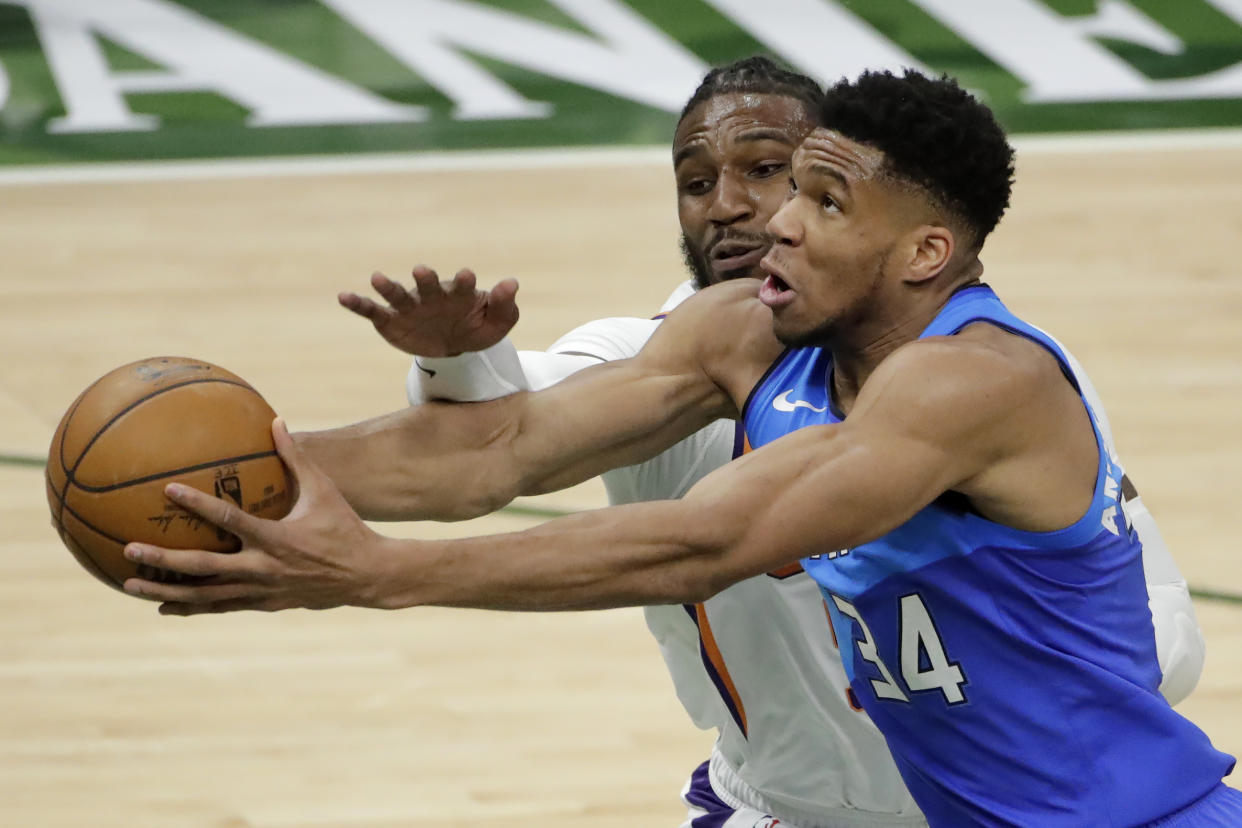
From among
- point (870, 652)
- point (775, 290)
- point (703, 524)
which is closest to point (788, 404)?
point (775, 290)

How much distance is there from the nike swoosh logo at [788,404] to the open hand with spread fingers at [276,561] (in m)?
0.89

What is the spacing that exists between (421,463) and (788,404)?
72cm

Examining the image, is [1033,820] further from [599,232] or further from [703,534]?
[599,232]

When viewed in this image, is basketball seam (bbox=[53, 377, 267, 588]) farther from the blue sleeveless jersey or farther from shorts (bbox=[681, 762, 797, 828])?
→ shorts (bbox=[681, 762, 797, 828])

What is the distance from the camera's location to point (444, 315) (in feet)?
10.8

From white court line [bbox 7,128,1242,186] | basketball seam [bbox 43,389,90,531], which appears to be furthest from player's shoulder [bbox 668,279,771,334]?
white court line [bbox 7,128,1242,186]

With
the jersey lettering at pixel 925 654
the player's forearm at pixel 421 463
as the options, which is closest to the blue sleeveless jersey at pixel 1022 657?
the jersey lettering at pixel 925 654

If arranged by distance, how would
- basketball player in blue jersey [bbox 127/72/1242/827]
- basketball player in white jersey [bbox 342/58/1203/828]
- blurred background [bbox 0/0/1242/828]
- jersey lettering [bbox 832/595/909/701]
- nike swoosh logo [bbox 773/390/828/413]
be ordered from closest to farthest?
basketball player in blue jersey [bbox 127/72/1242/827] → jersey lettering [bbox 832/595/909/701] → nike swoosh logo [bbox 773/390/828/413] → basketball player in white jersey [bbox 342/58/1203/828] → blurred background [bbox 0/0/1242/828]

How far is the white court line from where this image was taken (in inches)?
424

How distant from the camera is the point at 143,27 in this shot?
12.4 metres

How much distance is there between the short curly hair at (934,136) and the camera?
9.95 ft

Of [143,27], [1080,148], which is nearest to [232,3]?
[143,27]

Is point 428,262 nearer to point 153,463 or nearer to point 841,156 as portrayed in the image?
point 841,156

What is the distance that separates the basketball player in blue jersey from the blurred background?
2122 millimetres
